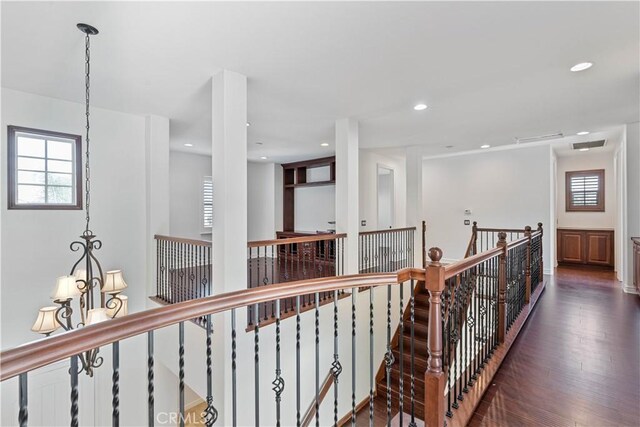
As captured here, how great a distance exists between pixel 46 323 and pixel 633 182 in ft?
25.5

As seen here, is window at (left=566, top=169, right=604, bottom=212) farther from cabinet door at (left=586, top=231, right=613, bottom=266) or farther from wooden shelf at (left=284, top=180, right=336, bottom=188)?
wooden shelf at (left=284, top=180, right=336, bottom=188)

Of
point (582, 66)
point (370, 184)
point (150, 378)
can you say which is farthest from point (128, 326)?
point (370, 184)

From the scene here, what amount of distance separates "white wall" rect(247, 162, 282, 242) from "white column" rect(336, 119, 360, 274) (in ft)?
13.6

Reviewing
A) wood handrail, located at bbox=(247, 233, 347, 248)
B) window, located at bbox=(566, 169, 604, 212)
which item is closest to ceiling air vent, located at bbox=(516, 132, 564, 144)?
window, located at bbox=(566, 169, 604, 212)

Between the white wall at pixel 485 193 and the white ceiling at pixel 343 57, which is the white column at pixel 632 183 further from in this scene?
the white wall at pixel 485 193

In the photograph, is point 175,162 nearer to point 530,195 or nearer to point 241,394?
point 241,394

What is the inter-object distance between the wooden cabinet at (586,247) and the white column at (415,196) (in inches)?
164

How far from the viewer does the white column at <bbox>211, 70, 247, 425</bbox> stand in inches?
110

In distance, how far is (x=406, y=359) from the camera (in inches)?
184

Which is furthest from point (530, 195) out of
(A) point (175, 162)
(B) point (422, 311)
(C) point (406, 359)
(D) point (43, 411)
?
(D) point (43, 411)

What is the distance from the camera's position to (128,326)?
103 centimetres

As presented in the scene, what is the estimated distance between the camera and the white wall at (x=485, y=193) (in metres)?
6.48

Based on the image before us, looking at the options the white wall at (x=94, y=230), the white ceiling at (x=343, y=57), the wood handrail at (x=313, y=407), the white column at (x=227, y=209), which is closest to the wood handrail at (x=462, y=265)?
the white ceiling at (x=343, y=57)

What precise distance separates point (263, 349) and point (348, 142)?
2956 millimetres
